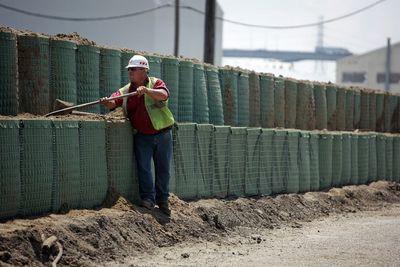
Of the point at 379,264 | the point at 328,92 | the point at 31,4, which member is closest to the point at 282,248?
the point at 379,264

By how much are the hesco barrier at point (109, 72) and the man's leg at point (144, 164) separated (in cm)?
118

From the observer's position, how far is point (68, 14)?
4403 cm

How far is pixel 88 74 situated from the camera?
1280 centimetres

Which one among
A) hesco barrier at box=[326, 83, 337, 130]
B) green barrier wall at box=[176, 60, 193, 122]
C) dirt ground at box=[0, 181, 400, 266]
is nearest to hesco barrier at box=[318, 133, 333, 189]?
dirt ground at box=[0, 181, 400, 266]

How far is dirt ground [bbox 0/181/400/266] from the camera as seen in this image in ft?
31.5

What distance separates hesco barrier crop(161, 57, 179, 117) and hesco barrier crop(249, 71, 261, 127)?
10.9 ft

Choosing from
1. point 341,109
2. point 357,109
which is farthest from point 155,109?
point 357,109

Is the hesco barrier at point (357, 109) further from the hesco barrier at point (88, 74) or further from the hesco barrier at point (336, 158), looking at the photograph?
the hesco barrier at point (88, 74)

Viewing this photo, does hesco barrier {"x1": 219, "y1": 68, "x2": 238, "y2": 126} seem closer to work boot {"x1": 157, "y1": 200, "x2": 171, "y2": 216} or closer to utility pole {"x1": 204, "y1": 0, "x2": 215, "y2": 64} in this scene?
work boot {"x1": 157, "y1": 200, "x2": 171, "y2": 216}

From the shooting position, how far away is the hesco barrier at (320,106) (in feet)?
69.3

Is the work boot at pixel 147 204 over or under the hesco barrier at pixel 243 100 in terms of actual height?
under

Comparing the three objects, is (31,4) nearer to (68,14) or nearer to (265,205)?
(68,14)

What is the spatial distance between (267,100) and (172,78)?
421cm

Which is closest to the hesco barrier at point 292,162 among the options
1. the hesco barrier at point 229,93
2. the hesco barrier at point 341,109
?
the hesco barrier at point 229,93
